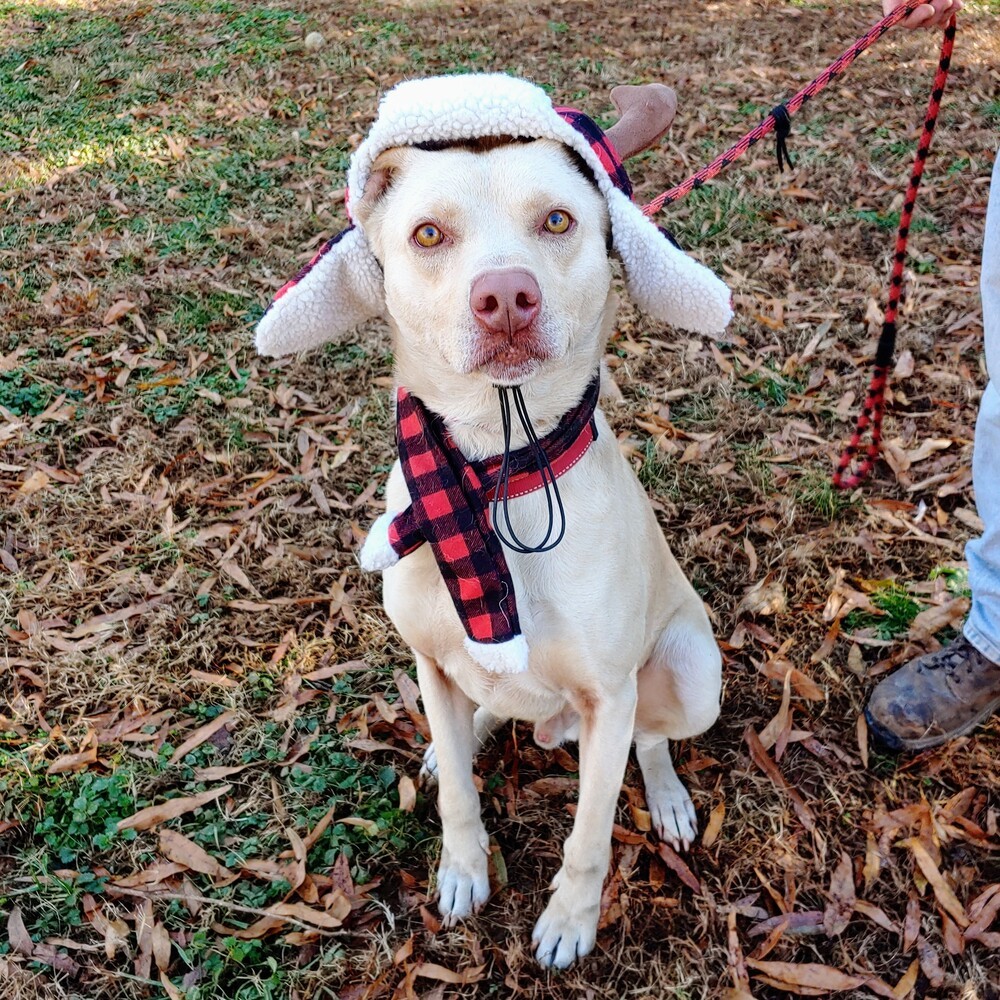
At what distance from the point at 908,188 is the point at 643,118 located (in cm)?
151

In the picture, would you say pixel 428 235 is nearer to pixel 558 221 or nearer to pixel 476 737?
pixel 558 221

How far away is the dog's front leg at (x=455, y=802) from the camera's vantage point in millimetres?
2510

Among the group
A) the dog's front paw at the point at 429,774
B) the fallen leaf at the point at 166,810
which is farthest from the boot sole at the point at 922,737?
the fallen leaf at the point at 166,810

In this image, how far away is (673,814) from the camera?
284 centimetres

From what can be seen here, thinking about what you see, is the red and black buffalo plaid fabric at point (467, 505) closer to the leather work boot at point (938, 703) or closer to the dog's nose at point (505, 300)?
the dog's nose at point (505, 300)

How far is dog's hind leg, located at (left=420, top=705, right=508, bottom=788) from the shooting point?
3012 mm

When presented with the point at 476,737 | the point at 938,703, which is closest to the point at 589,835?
the point at 476,737

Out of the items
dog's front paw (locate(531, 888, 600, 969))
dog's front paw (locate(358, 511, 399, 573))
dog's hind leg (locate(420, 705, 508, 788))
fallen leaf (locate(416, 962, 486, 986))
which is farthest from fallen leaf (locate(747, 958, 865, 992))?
dog's front paw (locate(358, 511, 399, 573))

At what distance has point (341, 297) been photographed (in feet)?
6.68

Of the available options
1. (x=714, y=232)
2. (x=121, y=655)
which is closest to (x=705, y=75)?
(x=714, y=232)

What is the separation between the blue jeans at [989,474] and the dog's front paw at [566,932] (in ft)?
5.37

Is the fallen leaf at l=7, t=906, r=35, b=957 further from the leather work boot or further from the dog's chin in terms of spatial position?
the leather work boot

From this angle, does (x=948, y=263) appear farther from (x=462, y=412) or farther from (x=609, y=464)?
(x=462, y=412)

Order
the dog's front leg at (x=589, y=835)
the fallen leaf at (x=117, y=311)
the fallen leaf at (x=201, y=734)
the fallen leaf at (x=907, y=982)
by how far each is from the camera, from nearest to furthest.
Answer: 1. the dog's front leg at (x=589, y=835)
2. the fallen leaf at (x=907, y=982)
3. the fallen leaf at (x=201, y=734)
4. the fallen leaf at (x=117, y=311)
